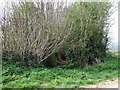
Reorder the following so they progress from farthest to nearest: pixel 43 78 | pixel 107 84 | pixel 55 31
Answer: pixel 55 31 → pixel 43 78 → pixel 107 84

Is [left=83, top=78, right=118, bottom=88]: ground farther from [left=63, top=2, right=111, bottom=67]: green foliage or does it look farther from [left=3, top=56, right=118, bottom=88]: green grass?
[left=63, top=2, right=111, bottom=67]: green foliage

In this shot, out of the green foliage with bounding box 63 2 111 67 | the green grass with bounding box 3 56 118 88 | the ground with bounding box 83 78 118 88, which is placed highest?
the green foliage with bounding box 63 2 111 67

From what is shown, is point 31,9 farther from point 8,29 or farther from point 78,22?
point 78,22

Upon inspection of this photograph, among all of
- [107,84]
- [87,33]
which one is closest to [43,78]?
[107,84]

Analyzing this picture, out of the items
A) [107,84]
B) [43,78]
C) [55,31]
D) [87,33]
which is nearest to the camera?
[107,84]

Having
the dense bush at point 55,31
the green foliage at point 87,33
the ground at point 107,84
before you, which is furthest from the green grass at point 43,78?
the green foliage at point 87,33

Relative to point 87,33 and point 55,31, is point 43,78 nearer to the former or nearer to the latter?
point 55,31

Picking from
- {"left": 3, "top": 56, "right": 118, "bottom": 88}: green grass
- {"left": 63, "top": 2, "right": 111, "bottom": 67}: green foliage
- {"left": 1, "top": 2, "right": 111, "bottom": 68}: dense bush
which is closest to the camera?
{"left": 3, "top": 56, "right": 118, "bottom": 88}: green grass

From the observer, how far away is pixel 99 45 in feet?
22.3

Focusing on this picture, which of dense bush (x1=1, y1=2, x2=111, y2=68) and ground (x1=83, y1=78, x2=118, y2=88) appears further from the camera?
dense bush (x1=1, y1=2, x2=111, y2=68)

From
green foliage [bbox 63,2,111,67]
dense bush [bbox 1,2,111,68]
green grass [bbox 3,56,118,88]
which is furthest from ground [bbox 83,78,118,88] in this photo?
green foliage [bbox 63,2,111,67]

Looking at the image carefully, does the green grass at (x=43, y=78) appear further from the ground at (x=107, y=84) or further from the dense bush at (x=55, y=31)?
the dense bush at (x=55, y=31)

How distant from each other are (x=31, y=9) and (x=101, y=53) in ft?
8.73

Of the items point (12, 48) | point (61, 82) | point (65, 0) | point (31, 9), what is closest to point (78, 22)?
point (65, 0)
